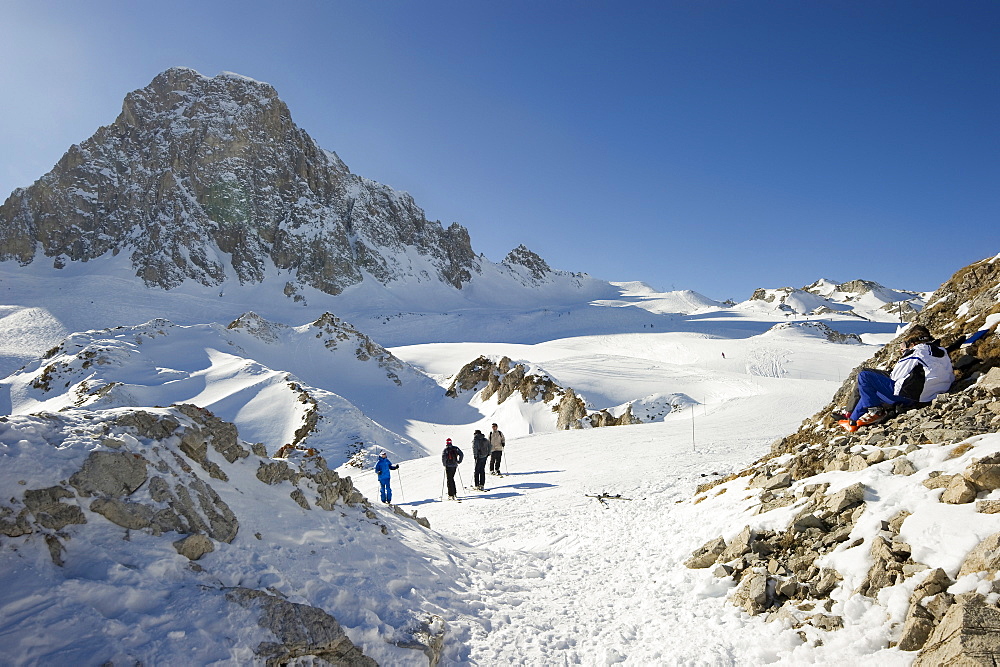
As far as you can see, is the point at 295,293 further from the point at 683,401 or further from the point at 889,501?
the point at 889,501

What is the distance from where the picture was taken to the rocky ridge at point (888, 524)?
299cm

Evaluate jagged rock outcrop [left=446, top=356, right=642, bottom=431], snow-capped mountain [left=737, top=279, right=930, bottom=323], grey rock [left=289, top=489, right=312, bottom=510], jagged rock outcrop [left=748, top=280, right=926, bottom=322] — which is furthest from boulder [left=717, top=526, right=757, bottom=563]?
jagged rock outcrop [left=748, top=280, right=926, bottom=322]

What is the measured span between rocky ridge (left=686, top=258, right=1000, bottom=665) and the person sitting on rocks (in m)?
0.25

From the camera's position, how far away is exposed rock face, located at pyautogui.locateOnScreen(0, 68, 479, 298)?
79.0 meters

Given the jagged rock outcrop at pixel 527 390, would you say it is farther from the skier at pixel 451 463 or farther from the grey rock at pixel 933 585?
the grey rock at pixel 933 585

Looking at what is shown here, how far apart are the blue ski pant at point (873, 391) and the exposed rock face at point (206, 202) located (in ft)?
274

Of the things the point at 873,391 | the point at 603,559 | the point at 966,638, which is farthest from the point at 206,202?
the point at 966,638

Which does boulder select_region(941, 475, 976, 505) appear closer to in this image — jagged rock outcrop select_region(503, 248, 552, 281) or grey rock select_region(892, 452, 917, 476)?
grey rock select_region(892, 452, 917, 476)

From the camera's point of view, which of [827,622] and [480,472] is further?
[480,472]

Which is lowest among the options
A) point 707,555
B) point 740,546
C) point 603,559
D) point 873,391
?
point 603,559

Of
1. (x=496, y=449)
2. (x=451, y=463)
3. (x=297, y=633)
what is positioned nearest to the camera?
(x=297, y=633)

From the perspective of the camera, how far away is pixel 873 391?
6.53 metres

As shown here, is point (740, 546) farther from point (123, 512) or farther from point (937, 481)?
point (123, 512)

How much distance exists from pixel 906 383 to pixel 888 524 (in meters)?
3.04
